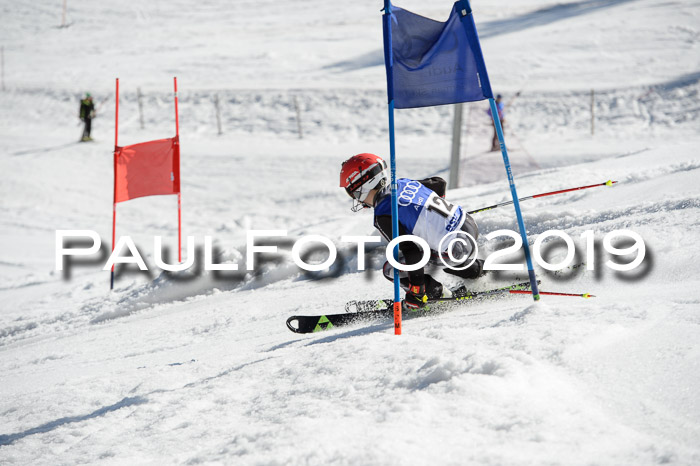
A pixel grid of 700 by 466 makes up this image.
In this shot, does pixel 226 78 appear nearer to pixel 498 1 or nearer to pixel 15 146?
pixel 15 146

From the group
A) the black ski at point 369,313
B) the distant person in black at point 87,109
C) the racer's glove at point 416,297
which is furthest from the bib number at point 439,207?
the distant person in black at point 87,109

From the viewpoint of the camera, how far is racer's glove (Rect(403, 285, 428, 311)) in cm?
466

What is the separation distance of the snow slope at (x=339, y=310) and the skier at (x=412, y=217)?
1.09ft

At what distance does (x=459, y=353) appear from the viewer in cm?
322

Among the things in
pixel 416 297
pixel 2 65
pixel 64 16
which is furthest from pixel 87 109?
pixel 64 16

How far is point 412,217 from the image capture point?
4629mm

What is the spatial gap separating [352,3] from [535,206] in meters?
35.6

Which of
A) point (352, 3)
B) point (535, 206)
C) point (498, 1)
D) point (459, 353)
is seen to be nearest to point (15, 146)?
point (535, 206)

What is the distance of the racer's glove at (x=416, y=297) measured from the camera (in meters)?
4.66

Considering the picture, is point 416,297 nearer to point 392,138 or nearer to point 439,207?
point 439,207

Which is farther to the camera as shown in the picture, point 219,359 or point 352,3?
point 352,3

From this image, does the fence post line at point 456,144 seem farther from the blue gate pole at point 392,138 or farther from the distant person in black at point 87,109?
the distant person in black at point 87,109

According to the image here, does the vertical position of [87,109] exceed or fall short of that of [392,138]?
it exceeds it

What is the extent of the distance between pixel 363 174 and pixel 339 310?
65.2 inches
